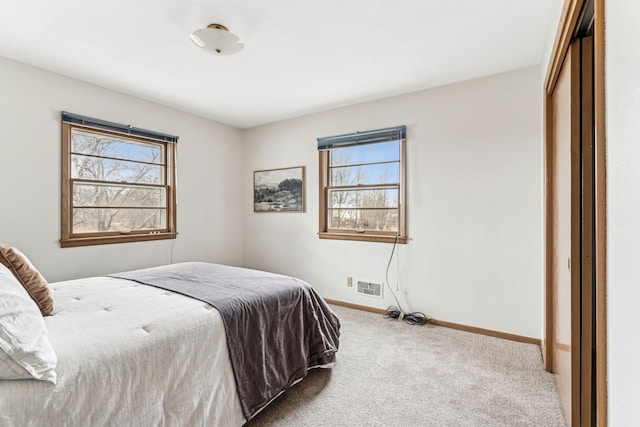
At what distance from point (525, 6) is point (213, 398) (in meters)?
2.85

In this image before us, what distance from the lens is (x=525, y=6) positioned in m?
2.00

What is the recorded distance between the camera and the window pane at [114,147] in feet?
10.4

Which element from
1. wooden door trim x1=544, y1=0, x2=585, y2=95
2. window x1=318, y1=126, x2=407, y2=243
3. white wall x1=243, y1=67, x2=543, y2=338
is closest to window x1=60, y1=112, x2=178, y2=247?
window x1=318, y1=126, x2=407, y2=243

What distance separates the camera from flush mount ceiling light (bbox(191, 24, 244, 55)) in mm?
2152

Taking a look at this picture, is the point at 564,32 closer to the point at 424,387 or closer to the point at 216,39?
the point at 216,39

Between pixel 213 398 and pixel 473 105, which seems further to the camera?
pixel 473 105

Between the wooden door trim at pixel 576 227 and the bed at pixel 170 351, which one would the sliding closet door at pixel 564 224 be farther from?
the bed at pixel 170 351

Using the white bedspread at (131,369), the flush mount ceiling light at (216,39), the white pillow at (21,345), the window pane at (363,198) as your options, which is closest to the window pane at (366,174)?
the window pane at (363,198)

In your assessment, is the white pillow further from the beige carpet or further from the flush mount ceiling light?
the flush mount ceiling light

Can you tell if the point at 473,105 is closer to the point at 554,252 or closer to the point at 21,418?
the point at 554,252

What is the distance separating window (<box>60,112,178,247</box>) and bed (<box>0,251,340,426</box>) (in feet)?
3.63

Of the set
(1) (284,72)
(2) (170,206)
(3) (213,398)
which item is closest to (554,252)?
(3) (213,398)

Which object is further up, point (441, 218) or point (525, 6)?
point (525, 6)

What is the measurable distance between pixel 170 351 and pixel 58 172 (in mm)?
2479
